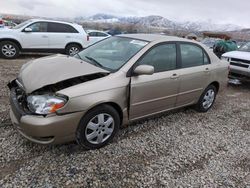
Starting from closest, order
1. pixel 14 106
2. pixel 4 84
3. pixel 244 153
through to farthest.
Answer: pixel 14 106 → pixel 244 153 → pixel 4 84

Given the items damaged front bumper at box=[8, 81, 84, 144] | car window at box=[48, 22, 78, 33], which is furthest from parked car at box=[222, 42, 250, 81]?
car window at box=[48, 22, 78, 33]

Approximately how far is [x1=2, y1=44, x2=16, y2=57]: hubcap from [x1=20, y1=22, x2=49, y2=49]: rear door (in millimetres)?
398

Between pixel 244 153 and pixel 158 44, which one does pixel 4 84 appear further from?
pixel 244 153

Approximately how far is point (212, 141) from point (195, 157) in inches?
25.5

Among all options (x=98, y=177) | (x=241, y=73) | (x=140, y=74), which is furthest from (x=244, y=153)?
(x=241, y=73)

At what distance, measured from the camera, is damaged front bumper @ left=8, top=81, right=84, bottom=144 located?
108 inches

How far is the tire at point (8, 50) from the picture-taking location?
28.9 feet

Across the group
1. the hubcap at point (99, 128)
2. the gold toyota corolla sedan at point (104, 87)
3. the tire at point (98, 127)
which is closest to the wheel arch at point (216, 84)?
the gold toyota corolla sedan at point (104, 87)

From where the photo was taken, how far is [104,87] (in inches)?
123

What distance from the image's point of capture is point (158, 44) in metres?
3.87

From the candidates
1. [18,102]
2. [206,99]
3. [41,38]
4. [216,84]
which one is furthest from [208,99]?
[41,38]

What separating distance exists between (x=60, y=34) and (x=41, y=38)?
30.6 inches

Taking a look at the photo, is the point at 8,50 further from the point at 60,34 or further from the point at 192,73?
the point at 192,73

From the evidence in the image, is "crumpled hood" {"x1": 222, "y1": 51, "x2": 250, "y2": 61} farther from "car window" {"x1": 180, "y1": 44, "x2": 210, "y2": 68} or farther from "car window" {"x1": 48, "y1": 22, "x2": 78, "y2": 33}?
"car window" {"x1": 48, "y1": 22, "x2": 78, "y2": 33}
